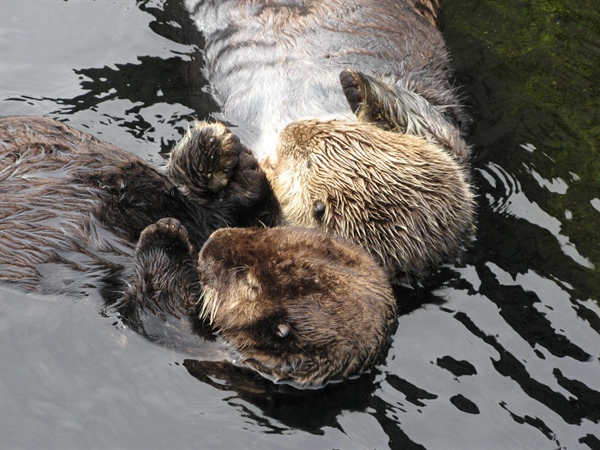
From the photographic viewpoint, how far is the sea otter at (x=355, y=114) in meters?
4.16

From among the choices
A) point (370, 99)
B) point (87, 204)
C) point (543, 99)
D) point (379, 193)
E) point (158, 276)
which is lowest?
point (158, 276)

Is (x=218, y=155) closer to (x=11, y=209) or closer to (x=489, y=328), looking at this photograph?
(x=11, y=209)

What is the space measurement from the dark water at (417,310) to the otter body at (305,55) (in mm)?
295

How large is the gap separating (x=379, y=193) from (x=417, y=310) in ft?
2.31

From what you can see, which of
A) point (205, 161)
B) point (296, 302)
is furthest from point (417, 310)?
point (205, 161)

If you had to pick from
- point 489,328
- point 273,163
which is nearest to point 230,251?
point 273,163

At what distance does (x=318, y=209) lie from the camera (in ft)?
13.8

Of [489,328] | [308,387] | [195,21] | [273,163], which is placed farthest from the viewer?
[195,21]

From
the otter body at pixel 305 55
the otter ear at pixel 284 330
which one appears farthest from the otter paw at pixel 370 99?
the otter ear at pixel 284 330

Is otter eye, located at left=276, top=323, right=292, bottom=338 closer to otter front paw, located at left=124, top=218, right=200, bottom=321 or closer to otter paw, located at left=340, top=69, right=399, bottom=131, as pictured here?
otter front paw, located at left=124, top=218, right=200, bottom=321

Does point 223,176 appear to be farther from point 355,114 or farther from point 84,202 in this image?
point 355,114

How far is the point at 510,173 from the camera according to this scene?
5195 millimetres

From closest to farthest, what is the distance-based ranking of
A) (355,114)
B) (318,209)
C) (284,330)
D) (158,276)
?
(284,330) → (158,276) → (318,209) → (355,114)

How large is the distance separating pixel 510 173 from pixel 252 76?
5.93 ft
